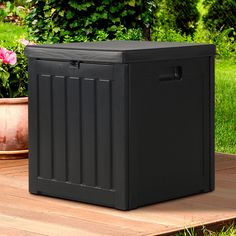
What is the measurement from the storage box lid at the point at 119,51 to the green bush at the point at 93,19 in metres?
3.62

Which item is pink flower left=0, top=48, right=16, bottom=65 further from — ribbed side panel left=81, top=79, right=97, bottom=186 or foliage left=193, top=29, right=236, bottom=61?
foliage left=193, top=29, right=236, bottom=61

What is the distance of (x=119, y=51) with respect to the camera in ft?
17.0

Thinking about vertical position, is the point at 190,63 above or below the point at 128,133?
above

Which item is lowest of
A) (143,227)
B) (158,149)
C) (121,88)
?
(143,227)

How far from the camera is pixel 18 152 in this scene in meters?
6.93

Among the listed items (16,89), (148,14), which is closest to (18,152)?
(16,89)

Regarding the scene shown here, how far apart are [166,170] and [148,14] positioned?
Answer: 441cm

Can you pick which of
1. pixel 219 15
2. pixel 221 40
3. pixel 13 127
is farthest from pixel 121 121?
pixel 219 15

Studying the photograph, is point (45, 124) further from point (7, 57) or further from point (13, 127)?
point (7, 57)

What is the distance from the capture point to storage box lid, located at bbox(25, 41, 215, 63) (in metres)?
5.22

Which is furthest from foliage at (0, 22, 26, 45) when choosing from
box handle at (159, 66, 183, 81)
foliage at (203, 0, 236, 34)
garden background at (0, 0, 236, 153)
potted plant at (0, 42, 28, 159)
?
box handle at (159, 66, 183, 81)

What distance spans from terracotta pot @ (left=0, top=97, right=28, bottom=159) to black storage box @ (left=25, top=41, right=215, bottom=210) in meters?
1.20

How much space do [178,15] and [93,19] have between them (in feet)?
23.3

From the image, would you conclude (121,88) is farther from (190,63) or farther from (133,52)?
(190,63)
